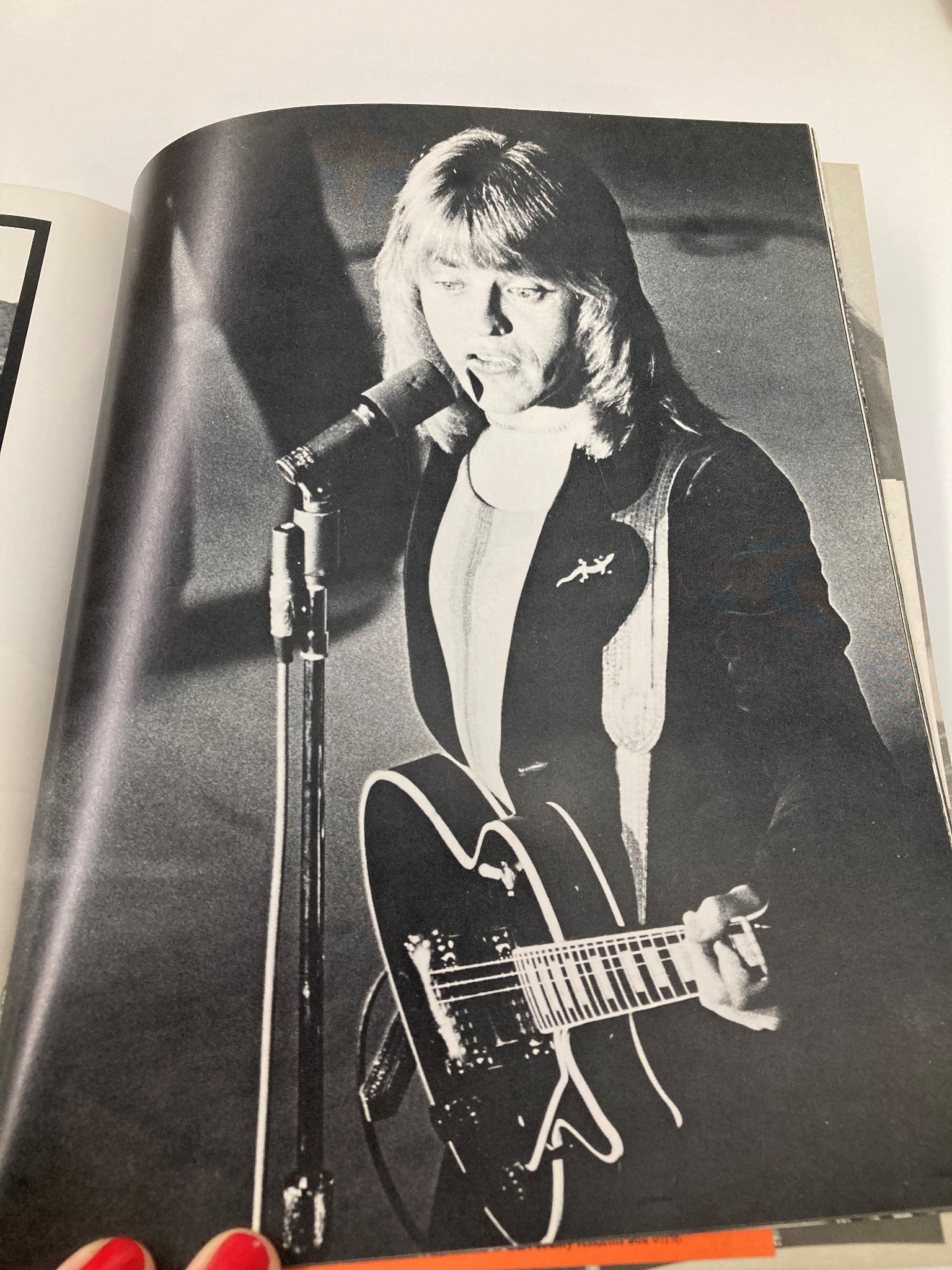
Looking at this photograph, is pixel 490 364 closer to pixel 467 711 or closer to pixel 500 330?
pixel 500 330

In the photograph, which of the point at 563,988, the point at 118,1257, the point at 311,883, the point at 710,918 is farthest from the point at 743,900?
the point at 118,1257

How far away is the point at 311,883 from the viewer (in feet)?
1.74

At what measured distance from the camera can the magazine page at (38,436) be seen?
56 centimetres

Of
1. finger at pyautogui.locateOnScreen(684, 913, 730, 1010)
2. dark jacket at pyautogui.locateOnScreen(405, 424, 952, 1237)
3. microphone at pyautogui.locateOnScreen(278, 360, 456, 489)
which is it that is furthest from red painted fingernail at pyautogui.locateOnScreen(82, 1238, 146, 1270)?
microphone at pyautogui.locateOnScreen(278, 360, 456, 489)

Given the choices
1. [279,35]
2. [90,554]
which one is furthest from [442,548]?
[279,35]

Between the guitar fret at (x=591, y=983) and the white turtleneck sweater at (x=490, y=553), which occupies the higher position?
the white turtleneck sweater at (x=490, y=553)

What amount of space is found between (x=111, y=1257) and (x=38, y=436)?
0.53m

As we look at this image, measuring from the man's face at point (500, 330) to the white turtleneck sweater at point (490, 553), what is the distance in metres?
0.02

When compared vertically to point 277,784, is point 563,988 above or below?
below

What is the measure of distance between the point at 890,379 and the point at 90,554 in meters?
0.64

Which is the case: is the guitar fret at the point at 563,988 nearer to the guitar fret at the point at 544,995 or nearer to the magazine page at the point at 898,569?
the guitar fret at the point at 544,995

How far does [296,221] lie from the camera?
0.66 m

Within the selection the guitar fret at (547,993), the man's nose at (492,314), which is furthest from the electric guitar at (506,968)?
the man's nose at (492,314)

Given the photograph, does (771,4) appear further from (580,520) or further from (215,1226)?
(215,1226)
